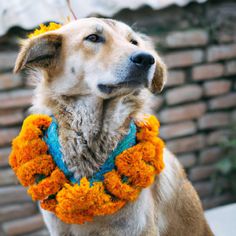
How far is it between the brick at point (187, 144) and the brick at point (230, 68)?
538 millimetres

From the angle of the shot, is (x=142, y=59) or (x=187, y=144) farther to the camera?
(x=187, y=144)

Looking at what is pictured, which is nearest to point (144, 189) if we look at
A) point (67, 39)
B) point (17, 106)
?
point (67, 39)

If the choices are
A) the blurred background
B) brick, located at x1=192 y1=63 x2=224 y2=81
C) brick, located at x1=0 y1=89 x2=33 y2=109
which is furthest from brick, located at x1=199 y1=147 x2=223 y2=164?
brick, located at x1=0 y1=89 x2=33 y2=109

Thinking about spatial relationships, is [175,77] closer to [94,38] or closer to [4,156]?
[4,156]

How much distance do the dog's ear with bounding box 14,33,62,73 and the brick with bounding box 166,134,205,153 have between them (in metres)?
1.64

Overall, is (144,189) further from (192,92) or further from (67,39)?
(192,92)

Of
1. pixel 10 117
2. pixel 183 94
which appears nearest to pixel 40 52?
pixel 10 117

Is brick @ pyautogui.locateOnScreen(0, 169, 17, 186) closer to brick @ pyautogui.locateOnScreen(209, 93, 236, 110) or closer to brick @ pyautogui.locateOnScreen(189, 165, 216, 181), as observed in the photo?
brick @ pyautogui.locateOnScreen(189, 165, 216, 181)

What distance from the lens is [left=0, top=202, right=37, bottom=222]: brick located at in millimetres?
3199

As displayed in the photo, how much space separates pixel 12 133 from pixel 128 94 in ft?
4.22

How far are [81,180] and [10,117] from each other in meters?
1.22

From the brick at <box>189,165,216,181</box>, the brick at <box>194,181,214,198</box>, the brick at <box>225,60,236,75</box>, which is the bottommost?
the brick at <box>194,181,214,198</box>

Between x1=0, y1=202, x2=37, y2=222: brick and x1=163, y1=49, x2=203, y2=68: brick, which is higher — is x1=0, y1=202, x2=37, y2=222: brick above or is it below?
below

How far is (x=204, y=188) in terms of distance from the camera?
376 cm
